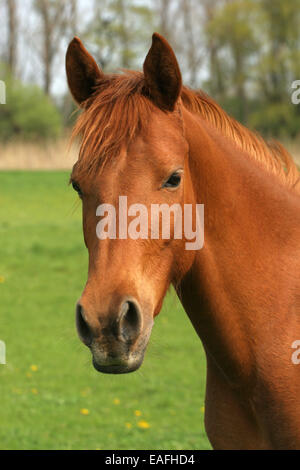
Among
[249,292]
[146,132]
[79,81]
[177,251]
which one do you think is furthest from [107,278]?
[79,81]

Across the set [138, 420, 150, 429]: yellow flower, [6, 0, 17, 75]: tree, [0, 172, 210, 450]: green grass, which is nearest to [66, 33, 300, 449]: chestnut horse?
[0, 172, 210, 450]: green grass

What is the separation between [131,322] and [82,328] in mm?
172

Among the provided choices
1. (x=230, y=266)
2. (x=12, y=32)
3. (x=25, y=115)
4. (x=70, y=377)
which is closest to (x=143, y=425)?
(x=70, y=377)

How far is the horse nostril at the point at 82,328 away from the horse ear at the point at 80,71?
1014 mm

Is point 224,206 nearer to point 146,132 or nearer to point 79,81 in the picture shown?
point 146,132

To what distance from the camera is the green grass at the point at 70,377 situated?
221 inches

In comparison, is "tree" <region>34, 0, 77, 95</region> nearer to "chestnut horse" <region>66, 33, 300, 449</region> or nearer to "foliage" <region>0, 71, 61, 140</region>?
"foliage" <region>0, 71, 61, 140</region>

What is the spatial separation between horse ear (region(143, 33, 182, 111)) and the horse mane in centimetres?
5

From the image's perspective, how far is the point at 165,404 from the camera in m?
6.55

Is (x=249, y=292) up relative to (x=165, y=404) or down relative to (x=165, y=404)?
up

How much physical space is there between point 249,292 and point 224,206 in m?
0.38

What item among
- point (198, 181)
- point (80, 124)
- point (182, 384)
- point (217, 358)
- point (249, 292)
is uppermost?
point (80, 124)

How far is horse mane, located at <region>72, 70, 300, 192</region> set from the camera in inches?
92.0

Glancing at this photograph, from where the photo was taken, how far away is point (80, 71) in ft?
8.68
